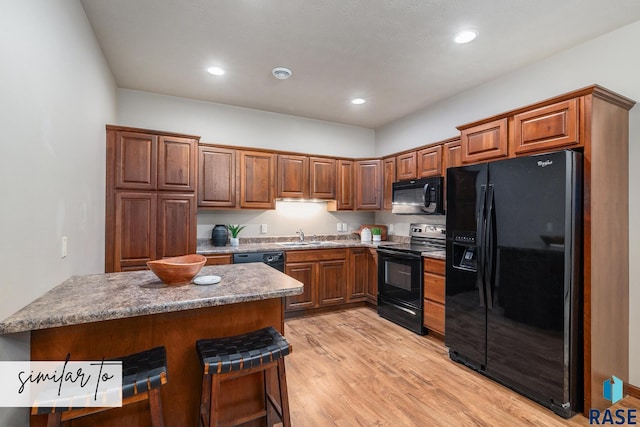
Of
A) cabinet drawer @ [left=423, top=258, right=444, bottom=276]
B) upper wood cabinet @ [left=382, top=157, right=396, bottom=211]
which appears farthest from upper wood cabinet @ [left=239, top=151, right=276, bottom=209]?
cabinet drawer @ [left=423, top=258, right=444, bottom=276]

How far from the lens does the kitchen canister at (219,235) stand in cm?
394

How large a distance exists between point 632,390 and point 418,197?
2444 mm

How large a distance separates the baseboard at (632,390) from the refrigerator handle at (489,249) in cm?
→ 111

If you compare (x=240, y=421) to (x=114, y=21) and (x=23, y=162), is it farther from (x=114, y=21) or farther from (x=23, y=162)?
(x=114, y=21)

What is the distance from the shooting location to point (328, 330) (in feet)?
11.8

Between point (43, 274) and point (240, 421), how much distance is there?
126 cm

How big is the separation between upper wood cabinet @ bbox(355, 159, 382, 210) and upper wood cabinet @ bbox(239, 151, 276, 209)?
4.41 ft

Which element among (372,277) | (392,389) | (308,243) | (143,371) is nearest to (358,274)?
(372,277)

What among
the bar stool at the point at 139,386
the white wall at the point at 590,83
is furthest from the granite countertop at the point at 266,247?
the bar stool at the point at 139,386

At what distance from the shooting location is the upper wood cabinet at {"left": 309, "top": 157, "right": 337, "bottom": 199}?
4.43 metres

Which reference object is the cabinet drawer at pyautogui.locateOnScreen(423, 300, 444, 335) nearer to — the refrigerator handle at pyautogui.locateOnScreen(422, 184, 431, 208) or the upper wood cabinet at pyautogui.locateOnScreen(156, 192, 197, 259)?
the refrigerator handle at pyautogui.locateOnScreen(422, 184, 431, 208)

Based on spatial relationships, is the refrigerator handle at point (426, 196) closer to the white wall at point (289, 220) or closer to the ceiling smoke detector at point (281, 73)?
the white wall at point (289, 220)

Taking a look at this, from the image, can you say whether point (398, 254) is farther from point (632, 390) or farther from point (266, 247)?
point (632, 390)

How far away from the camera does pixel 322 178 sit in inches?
178
